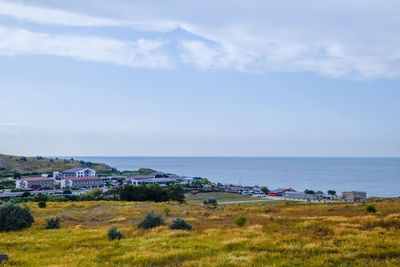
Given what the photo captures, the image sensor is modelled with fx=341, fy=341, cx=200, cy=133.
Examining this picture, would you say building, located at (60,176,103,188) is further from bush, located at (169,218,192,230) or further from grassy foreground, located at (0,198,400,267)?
bush, located at (169,218,192,230)

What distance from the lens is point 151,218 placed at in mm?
24453

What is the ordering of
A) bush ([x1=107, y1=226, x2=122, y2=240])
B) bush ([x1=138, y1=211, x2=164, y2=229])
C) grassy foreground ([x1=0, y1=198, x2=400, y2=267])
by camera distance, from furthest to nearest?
bush ([x1=138, y1=211, x2=164, y2=229]) → bush ([x1=107, y1=226, x2=122, y2=240]) → grassy foreground ([x1=0, y1=198, x2=400, y2=267])

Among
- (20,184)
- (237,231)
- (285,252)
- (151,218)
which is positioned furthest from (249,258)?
(20,184)

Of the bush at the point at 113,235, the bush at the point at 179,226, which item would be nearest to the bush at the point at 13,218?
the bush at the point at 113,235

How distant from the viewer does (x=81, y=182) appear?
451 feet

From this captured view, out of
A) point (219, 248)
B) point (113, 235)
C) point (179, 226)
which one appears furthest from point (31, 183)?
point (219, 248)

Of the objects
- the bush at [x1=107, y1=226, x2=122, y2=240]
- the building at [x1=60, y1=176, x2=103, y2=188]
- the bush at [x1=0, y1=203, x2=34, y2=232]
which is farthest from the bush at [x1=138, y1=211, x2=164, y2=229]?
the building at [x1=60, y1=176, x2=103, y2=188]

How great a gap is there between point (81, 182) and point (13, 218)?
116392mm

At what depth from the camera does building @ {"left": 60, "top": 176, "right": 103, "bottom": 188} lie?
13550 centimetres

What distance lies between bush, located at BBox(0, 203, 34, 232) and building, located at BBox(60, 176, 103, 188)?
111735mm

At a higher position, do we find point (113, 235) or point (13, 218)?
point (113, 235)

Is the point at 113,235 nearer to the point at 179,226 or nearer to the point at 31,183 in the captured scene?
the point at 179,226

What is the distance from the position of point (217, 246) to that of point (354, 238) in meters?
6.88

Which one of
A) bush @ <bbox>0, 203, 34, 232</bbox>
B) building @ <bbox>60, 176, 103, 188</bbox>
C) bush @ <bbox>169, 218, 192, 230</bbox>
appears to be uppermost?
bush @ <bbox>169, 218, 192, 230</bbox>
